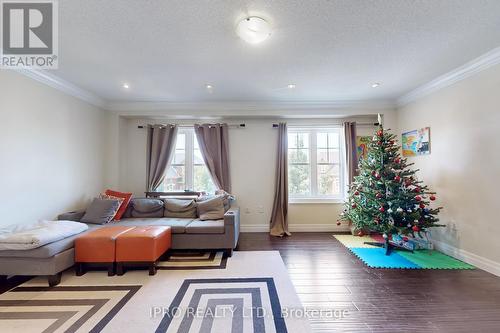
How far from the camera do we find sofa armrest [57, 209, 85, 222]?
3.49 meters

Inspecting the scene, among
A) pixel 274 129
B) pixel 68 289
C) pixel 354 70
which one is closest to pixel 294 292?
pixel 68 289

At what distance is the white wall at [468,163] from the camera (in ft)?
9.42

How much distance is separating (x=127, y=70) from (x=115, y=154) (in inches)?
85.8

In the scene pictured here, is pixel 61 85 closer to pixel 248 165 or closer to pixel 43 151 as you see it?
pixel 43 151

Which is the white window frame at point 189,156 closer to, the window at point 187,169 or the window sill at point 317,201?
the window at point 187,169

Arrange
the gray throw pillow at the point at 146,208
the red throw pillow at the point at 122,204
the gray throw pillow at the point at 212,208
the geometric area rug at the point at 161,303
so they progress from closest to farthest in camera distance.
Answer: the geometric area rug at the point at 161,303
the gray throw pillow at the point at 212,208
the red throw pillow at the point at 122,204
the gray throw pillow at the point at 146,208

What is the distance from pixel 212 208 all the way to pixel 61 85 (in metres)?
3.16

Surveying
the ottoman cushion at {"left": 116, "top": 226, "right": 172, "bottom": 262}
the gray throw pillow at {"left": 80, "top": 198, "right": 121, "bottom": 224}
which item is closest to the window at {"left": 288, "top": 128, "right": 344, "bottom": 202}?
the ottoman cushion at {"left": 116, "top": 226, "right": 172, "bottom": 262}

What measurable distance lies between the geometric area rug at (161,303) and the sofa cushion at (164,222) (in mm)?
628

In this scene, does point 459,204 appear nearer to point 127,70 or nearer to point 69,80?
point 127,70

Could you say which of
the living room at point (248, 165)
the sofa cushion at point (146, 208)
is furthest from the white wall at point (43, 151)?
the sofa cushion at point (146, 208)

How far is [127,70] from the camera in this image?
320cm

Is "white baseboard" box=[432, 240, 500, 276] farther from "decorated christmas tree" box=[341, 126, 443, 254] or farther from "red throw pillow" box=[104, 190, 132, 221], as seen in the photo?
"red throw pillow" box=[104, 190, 132, 221]

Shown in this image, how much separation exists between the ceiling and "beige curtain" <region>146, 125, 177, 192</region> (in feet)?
3.44
